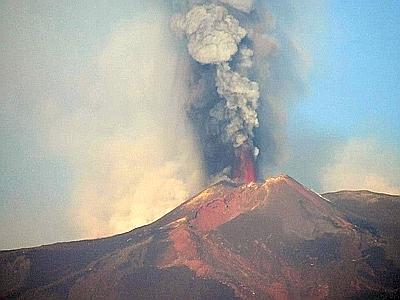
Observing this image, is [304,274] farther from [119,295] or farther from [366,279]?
[119,295]

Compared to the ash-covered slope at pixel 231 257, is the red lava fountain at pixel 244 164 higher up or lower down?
higher up

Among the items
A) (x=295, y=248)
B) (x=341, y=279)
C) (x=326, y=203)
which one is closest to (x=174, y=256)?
(x=295, y=248)

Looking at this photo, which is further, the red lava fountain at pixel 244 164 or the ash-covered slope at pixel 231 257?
the red lava fountain at pixel 244 164

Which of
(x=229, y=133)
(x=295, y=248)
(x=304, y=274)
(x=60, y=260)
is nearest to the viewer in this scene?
(x=304, y=274)

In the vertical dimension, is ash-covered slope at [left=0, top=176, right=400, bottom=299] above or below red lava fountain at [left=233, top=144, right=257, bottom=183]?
below

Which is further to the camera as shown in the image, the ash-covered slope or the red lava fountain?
the red lava fountain
